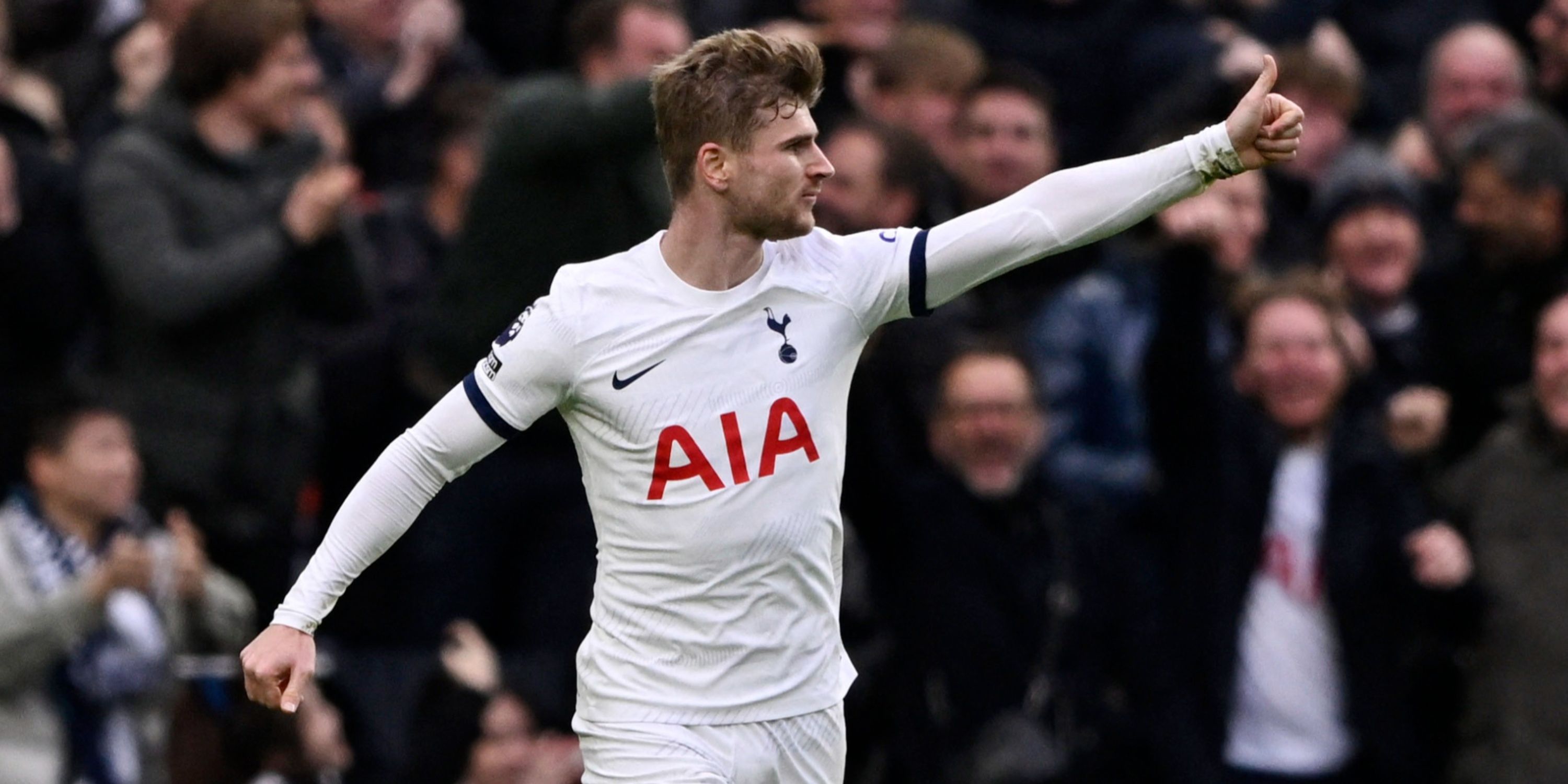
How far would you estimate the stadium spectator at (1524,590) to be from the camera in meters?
8.22

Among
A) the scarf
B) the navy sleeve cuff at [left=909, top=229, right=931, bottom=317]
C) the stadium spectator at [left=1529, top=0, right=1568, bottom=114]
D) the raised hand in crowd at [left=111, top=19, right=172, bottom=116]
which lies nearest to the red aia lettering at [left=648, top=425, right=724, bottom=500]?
the navy sleeve cuff at [left=909, top=229, right=931, bottom=317]

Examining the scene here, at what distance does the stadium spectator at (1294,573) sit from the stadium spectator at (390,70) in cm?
339

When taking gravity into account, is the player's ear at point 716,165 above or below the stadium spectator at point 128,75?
below

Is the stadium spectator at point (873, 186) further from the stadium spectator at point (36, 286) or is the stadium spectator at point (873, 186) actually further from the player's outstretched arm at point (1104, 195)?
the player's outstretched arm at point (1104, 195)

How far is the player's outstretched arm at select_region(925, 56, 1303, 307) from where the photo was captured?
535 cm

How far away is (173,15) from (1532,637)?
5.32 metres

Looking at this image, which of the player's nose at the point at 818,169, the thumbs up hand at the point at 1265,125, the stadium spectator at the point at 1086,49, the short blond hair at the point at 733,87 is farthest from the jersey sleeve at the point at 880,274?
the stadium spectator at the point at 1086,49

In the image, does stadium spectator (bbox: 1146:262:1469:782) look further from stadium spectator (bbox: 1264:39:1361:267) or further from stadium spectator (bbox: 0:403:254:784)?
stadium spectator (bbox: 0:403:254:784)

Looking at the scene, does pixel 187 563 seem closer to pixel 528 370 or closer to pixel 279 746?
pixel 279 746

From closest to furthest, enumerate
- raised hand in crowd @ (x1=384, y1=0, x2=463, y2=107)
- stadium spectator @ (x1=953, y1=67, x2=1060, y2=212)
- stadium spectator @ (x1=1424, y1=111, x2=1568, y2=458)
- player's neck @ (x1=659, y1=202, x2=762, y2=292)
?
player's neck @ (x1=659, y1=202, x2=762, y2=292) → stadium spectator @ (x1=1424, y1=111, x2=1568, y2=458) → stadium spectator @ (x1=953, y1=67, x2=1060, y2=212) → raised hand in crowd @ (x1=384, y1=0, x2=463, y2=107)

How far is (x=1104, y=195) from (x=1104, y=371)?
3650 millimetres

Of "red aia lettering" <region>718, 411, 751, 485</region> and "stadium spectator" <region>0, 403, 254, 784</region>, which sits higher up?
"red aia lettering" <region>718, 411, 751, 485</region>

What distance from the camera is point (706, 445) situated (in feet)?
18.0

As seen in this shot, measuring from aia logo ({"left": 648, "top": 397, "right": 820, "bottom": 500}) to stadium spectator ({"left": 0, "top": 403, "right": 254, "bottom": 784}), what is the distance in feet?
10.5
